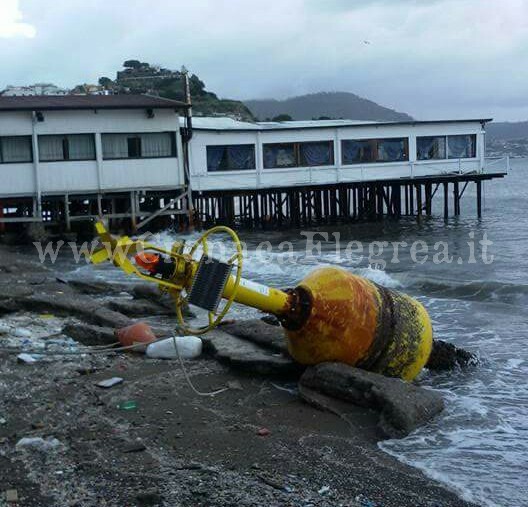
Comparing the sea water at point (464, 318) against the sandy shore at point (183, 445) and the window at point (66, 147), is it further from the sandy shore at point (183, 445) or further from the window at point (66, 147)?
the window at point (66, 147)

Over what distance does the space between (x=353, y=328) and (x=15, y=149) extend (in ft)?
73.7

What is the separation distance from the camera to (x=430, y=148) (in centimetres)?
3412

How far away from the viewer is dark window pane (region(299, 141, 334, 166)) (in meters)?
32.2

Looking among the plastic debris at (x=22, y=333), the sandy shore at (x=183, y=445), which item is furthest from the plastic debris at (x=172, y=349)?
the plastic debris at (x=22, y=333)

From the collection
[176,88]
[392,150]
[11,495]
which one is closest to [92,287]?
[11,495]

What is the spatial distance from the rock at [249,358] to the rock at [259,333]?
0.09 meters

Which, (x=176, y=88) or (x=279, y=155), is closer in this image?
(x=279, y=155)

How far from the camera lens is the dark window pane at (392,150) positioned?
33.3 metres

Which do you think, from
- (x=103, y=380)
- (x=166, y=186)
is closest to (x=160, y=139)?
(x=166, y=186)

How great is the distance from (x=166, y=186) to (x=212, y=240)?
288 cm

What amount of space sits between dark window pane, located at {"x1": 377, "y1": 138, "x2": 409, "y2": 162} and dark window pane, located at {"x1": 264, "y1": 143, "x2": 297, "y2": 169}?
13.5ft

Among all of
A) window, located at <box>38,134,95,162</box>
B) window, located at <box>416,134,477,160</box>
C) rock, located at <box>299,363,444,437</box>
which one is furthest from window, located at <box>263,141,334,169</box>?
rock, located at <box>299,363,444,437</box>

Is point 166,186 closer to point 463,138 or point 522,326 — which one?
point 463,138

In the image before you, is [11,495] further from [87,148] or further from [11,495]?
[87,148]
